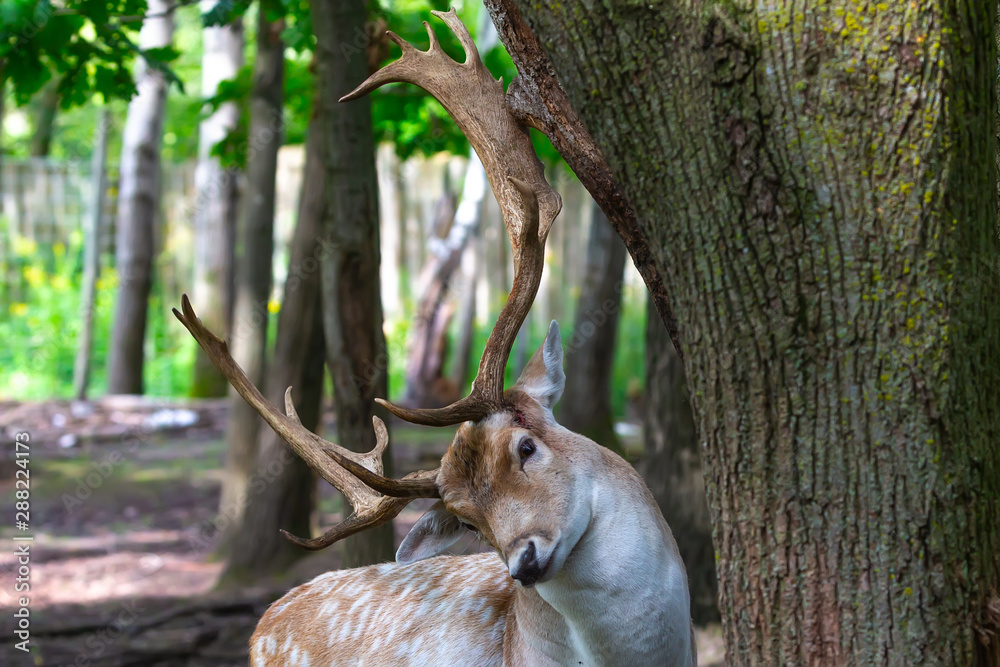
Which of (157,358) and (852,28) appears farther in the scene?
(157,358)

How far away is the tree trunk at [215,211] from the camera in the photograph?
10.8 meters

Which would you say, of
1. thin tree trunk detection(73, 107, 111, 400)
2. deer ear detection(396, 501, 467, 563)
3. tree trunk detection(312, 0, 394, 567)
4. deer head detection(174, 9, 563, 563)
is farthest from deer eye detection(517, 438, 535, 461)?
thin tree trunk detection(73, 107, 111, 400)

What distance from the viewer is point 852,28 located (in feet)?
6.54

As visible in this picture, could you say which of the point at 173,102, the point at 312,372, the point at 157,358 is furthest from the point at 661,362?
the point at 173,102

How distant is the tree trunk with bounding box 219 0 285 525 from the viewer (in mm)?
7070

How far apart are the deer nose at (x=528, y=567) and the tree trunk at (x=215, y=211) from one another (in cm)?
878

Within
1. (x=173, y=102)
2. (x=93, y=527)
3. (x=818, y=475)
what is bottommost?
(x=93, y=527)

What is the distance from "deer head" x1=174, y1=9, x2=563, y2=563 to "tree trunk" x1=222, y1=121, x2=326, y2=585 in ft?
9.53

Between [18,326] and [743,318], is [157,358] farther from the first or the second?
[743,318]

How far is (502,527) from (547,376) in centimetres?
62

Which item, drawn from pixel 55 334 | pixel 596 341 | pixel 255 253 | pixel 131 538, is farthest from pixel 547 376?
pixel 55 334

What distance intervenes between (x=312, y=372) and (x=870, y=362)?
15.6 ft

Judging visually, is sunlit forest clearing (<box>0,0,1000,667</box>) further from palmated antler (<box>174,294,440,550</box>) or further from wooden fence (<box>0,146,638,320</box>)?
wooden fence (<box>0,146,638,320</box>)

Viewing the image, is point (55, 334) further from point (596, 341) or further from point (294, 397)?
point (294, 397)
